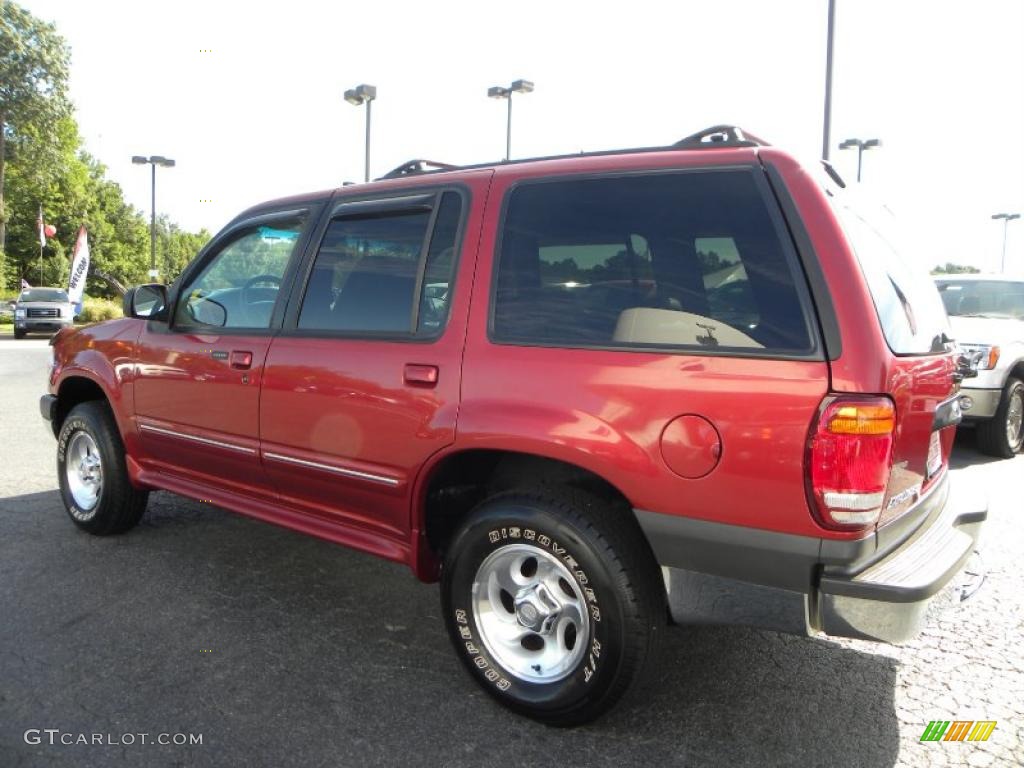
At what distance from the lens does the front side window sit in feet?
11.8

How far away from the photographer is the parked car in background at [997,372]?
6746 millimetres

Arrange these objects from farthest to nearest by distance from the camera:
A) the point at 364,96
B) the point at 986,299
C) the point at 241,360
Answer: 1. the point at 364,96
2. the point at 986,299
3. the point at 241,360

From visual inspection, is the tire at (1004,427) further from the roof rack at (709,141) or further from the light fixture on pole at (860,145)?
the light fixture on pole at (860,145)

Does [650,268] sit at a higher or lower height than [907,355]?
higher

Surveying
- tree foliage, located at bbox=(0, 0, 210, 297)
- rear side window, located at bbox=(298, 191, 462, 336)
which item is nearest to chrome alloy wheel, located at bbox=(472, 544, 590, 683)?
rear side window, located at bbox=(298, 191, 462, 336)

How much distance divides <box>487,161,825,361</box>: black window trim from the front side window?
123 cm

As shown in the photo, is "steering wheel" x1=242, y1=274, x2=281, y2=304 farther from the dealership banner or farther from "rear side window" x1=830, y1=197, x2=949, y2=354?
the dealership banner

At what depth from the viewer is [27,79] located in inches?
1499

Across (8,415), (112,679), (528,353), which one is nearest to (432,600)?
(112,679)

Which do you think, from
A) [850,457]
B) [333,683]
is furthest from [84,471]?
[850,457]

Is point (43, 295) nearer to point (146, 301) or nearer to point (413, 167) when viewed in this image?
point (146, 301)

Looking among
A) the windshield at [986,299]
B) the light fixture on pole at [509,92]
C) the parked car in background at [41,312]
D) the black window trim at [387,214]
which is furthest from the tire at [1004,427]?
the parked car in background at [41,312]

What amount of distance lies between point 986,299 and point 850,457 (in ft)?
23.6

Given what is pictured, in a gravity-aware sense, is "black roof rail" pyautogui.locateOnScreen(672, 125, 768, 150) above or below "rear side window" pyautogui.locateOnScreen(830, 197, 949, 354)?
above
